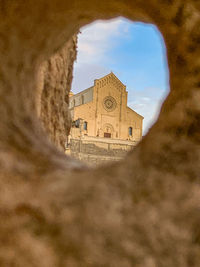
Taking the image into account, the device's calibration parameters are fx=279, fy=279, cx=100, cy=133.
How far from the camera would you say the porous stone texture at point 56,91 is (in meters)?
2.58

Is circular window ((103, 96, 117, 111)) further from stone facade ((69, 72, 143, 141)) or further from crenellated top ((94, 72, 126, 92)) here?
crenellated top ((94, 72, 126, 92))

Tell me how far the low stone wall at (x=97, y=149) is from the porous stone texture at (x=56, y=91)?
15.4 m

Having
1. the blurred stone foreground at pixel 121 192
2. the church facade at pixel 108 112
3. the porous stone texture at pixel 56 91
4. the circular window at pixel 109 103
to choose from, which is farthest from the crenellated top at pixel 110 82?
the blurred stone foreground at pixel 121 192

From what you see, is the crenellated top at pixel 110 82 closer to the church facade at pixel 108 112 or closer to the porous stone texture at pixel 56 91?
the church facade at pixel 108 112

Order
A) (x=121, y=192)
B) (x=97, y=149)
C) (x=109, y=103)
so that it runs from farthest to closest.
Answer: (x=109, y=103)
(x=97, y=149)
(x=121, y=192)

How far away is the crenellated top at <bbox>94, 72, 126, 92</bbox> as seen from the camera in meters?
28.5

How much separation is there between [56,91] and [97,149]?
17.4 m

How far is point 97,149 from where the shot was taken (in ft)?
66.7

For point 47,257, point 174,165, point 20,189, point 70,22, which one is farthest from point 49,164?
point 70,22

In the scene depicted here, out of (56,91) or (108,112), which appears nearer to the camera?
(56,91)

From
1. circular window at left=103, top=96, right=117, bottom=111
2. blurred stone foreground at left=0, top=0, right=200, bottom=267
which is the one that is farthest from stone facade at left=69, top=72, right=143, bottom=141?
blurred stone foreground at left=0, top=0, right=200, bottom=267

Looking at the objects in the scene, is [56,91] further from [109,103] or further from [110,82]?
[110,82]

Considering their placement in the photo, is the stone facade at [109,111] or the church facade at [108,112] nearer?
the church facade at [108,112]

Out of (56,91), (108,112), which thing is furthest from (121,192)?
(108,112)
